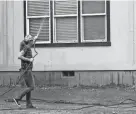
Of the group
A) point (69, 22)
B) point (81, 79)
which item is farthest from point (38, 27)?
point (81, 79)

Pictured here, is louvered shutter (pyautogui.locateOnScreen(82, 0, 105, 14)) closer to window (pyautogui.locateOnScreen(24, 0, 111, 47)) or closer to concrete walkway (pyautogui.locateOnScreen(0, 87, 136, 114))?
window (pyautogui.locateOnScreen(24, 0, 111, 47))

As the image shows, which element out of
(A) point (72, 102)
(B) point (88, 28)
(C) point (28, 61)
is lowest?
(A) point (72, 102)

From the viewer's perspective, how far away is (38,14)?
625 inches

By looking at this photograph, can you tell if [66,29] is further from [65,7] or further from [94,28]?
[94,28]

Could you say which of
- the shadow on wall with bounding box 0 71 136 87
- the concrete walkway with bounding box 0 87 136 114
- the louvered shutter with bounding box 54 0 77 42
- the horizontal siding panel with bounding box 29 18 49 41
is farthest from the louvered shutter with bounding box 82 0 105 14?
the concrete walkway with bounding box 0 87 136 114

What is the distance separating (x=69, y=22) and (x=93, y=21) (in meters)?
0.84

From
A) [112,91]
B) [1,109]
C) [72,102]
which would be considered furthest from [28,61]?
[112,91]

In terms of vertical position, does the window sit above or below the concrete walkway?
above

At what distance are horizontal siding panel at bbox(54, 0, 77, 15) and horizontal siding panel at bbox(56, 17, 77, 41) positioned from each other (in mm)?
240

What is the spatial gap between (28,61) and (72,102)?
2.36 metres

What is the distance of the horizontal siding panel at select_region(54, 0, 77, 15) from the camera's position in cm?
1550

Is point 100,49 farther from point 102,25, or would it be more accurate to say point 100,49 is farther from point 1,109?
point 1,109

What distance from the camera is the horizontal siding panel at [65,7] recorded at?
15500mm

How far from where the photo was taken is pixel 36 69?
15.7 metres
